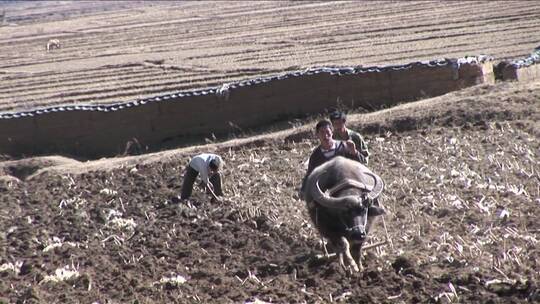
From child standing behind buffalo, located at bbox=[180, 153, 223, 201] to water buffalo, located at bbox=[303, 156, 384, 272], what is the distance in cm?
351

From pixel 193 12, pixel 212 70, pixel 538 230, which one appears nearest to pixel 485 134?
pixel 538 230

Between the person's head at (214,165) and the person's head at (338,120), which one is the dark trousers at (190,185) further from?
the person's head at (338,120)

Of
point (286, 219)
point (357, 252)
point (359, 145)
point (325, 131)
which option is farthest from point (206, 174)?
point (357, 252)

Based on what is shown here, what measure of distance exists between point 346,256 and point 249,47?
2329 centimetres

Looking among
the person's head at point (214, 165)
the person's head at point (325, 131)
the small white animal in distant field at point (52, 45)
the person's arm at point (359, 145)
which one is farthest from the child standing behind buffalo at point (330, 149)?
the small white animal in distant field at point (52, 45)

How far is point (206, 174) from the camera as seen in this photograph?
13.9 metres

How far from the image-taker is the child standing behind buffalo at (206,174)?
13945 mm

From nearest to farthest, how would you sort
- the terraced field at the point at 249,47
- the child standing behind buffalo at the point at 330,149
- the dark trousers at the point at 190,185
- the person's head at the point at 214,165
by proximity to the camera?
the child standing behind buffalo at the point at 330,149 < the person's head at the point at 214,165 < the dark trousers at the point at 190,185 < the terraced field at the point at 249,47

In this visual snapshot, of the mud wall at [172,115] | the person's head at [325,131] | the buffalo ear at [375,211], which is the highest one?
A: the person's head at [325,131]

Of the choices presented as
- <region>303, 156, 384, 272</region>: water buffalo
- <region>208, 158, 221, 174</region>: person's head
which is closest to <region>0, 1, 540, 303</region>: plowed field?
<region>303, 156, 384, 272</region>: water buffalo

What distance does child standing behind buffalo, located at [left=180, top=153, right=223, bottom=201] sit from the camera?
13945mm

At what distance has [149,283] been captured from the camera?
10312mm

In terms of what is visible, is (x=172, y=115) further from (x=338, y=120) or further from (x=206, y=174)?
(x=338, y=120)

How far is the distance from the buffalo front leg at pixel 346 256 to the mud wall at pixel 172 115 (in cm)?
1005
